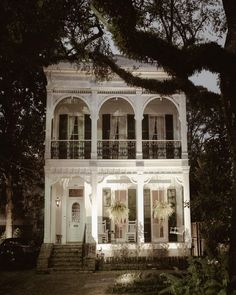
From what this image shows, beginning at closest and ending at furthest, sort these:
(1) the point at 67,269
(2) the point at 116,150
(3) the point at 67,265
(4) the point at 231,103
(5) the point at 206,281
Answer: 1. (5) the point at 206,281
2. (4) the point at 231,103
3. (1) the point at 67,269
4. (3) the point at 67,265
5. (2) the point at 116,150

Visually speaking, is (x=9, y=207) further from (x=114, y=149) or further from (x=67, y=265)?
→ (x=67, y=265)

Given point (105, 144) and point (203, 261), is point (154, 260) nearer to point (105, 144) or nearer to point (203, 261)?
point (105, 144)

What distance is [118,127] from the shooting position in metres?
22.3

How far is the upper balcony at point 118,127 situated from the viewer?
21188 mm

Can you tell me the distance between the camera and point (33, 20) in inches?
471

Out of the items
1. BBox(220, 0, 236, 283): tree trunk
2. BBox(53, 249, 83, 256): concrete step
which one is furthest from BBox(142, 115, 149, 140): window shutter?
BBox(220, 0, 236, 283): tree trunk

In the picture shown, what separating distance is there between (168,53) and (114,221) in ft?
47.2

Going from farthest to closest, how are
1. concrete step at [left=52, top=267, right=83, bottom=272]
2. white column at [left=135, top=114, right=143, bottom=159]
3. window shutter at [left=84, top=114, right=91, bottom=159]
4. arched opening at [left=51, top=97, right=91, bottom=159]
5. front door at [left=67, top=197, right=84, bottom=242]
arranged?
arched opening at [left=51, top=97, right=91, bottom=159] → front door at [left=67, top=197, right=84, bottom=242] → window shutter at [left=84, top=114, right=91, bottom=159] → white column at [left=135, top=114, right=143, bottom=159] → concrete step at [left=52, top=267, right=83, bottom=272]

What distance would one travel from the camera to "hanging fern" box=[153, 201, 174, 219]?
20484 millimetres

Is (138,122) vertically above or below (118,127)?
below

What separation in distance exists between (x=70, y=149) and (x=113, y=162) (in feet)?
7.10

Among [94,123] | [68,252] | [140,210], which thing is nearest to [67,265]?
[68,252]

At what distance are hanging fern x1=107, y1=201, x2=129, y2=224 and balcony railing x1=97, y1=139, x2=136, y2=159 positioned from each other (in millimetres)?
2155

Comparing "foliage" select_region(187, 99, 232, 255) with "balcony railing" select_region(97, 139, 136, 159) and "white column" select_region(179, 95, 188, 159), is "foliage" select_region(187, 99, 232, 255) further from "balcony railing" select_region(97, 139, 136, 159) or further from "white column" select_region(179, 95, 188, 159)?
"balcony railing" select_region(97, 139, 136, 159)
